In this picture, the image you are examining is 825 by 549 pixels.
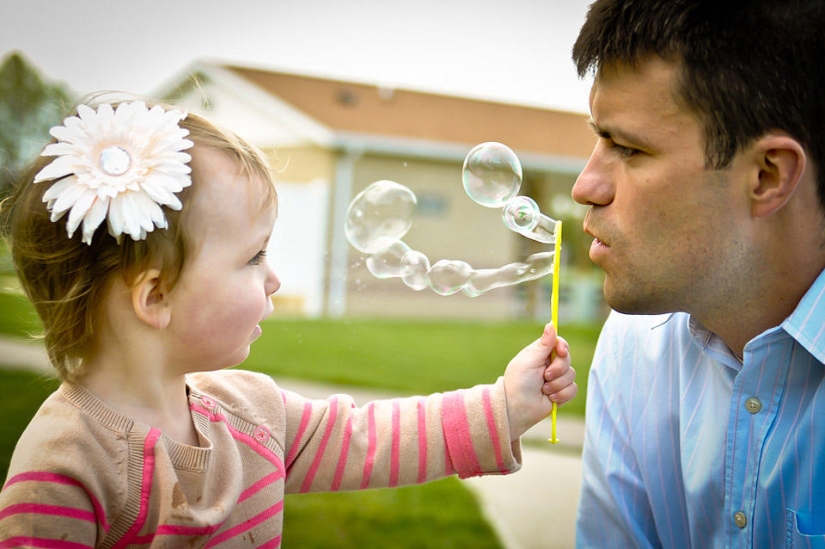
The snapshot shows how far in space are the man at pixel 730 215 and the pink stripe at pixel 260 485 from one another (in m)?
0.74

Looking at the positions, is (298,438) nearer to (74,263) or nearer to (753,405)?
(74,263)

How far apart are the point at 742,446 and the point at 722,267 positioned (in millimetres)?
357

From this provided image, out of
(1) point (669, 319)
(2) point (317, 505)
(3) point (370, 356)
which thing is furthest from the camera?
(3) point (370, 356)

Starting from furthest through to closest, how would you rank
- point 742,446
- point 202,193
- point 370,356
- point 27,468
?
1. point 370,356
2. point 742,446
3. point 202,193
4. point 27,468

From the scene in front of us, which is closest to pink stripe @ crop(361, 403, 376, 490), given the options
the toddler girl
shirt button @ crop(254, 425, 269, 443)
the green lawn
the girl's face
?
the toddler girl

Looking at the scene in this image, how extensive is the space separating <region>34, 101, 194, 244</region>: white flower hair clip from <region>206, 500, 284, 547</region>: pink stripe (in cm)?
Result: 55

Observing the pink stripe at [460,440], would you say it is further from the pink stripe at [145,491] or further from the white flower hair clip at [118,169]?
the white flower hair clip at [118,169]

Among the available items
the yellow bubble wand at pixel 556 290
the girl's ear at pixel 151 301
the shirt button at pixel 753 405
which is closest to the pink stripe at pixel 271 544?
the girl's ear at pixel 151 301

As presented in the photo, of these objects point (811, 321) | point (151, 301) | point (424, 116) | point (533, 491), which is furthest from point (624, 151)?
point (424, 116)

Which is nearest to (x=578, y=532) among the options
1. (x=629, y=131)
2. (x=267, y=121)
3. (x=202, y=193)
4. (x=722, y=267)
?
(x=722, y=267)

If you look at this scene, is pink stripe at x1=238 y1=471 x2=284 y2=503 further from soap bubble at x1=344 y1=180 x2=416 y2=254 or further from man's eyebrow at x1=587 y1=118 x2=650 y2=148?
man's eyebrow at x1=587 y1=118 x2=650 y2=148

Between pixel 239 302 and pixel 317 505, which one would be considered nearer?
pixel 239 302

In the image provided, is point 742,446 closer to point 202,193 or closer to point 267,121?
point 202,193

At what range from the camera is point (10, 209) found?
54.8 inches
